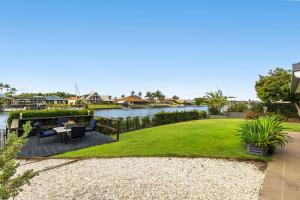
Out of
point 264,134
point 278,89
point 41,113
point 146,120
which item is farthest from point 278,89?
point 41,113

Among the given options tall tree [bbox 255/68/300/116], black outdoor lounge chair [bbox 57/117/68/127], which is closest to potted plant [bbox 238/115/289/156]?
black outdoor lounge chair [bbox 57/117/68/127]

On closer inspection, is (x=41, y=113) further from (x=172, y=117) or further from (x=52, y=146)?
(x=172, y=117)

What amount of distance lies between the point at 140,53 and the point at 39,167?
18.8m

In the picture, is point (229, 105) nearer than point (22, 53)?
No

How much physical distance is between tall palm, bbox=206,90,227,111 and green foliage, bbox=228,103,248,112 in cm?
108

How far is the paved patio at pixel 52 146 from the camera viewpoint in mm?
6820

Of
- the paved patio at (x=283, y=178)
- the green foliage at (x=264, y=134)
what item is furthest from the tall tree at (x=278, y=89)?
the paved patio at (x=283, y=178)

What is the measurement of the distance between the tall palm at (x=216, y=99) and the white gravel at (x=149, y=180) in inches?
787

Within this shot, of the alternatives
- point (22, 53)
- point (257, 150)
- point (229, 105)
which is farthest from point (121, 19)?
point (229, 105)

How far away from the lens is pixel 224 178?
13.6ft

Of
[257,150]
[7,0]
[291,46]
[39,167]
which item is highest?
[7,0]

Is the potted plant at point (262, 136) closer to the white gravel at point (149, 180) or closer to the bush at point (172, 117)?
the white gravel at point (149, 180)

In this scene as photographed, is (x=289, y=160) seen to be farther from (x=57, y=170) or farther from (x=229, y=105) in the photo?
(x=229, y=105)

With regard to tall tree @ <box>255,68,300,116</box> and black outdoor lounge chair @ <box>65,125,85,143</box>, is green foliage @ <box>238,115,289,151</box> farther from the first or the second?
tall tree @ <box>255,68,300,116</box>
